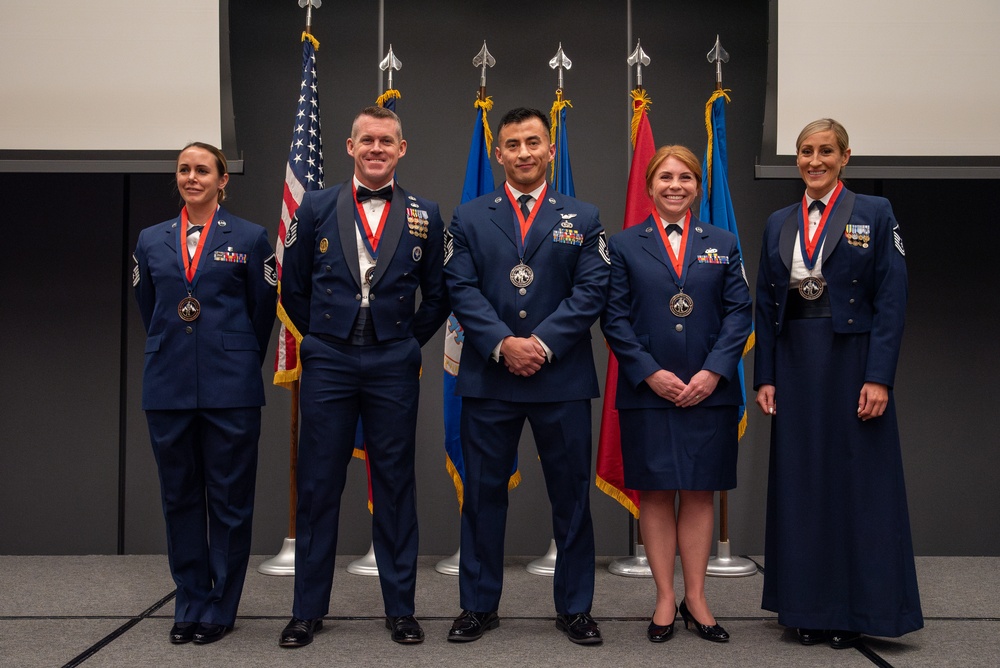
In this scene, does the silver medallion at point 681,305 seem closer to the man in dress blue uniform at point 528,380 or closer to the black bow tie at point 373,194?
the man in dress blue uniform at point 528,380

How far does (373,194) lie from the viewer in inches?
106

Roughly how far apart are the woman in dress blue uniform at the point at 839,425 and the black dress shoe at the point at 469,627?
0.95 meters

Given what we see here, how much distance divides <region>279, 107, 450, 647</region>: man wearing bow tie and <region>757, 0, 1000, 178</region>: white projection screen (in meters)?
2.12

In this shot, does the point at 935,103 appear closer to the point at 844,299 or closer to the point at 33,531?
the point at 844,299

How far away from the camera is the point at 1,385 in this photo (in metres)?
4.26

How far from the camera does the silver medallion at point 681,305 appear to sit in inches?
104

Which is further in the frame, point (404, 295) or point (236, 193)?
point (236, 193)

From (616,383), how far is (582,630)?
1.20 m

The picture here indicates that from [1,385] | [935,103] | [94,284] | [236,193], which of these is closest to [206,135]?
[236,193]

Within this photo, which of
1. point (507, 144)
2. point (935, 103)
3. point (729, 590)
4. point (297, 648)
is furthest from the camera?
point (935, 103)

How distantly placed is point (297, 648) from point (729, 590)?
1.80 m

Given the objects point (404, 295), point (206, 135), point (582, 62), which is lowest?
point (404, 295)

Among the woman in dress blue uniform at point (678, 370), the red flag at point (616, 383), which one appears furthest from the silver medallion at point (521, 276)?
the red flag at point (616, 383)

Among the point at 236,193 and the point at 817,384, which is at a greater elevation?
the point at 236,193
